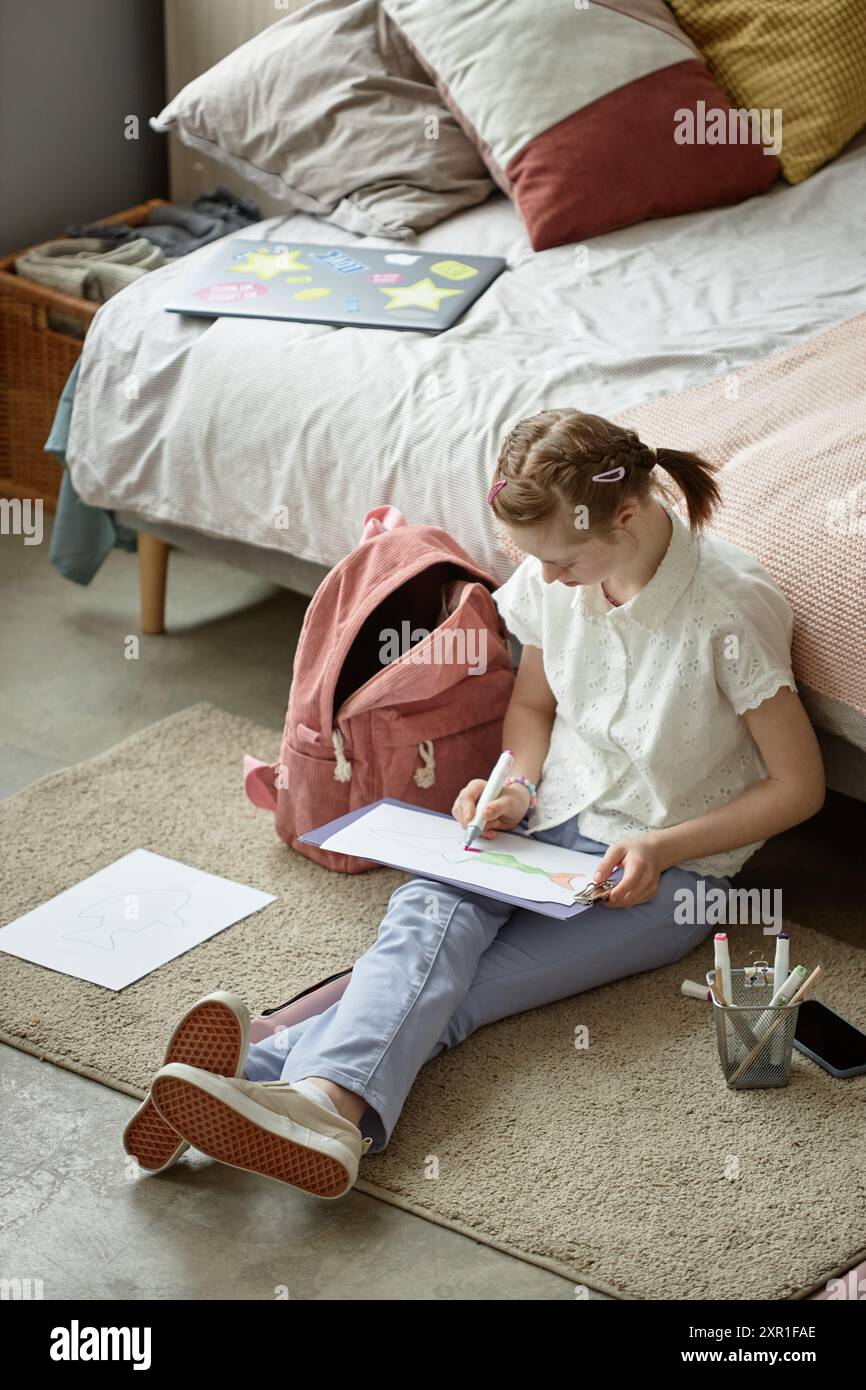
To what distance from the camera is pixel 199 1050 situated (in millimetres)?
1432

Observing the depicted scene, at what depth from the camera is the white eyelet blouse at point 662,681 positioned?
164cm

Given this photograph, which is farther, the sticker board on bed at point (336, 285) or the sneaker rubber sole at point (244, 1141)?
the sticker board on bed at point (336, 285)

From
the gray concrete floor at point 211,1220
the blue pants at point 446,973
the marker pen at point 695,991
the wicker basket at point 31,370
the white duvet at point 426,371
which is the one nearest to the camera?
the gray concrete floor at point 211,1220

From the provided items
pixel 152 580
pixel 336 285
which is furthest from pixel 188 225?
pixel 152 580

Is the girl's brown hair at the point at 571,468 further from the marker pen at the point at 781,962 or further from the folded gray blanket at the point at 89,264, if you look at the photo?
the folded gray blanket at the point at 89,264

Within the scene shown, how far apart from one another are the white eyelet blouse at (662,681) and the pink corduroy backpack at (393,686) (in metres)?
0.10

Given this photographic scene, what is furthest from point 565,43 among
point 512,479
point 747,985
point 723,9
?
point 747,985

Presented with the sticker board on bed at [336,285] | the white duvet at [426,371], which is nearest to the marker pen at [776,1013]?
the white duvet at [426,371]

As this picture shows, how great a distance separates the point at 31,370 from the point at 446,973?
1.65 m

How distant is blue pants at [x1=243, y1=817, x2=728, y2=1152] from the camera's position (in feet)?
4.86

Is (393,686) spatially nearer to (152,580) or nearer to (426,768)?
(426,768)

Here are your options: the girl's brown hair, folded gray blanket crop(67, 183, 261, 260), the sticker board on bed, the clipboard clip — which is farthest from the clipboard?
folded gray blanket crop(67, 183, 261, 260)

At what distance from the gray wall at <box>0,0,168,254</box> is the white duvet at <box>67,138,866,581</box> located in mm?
642
